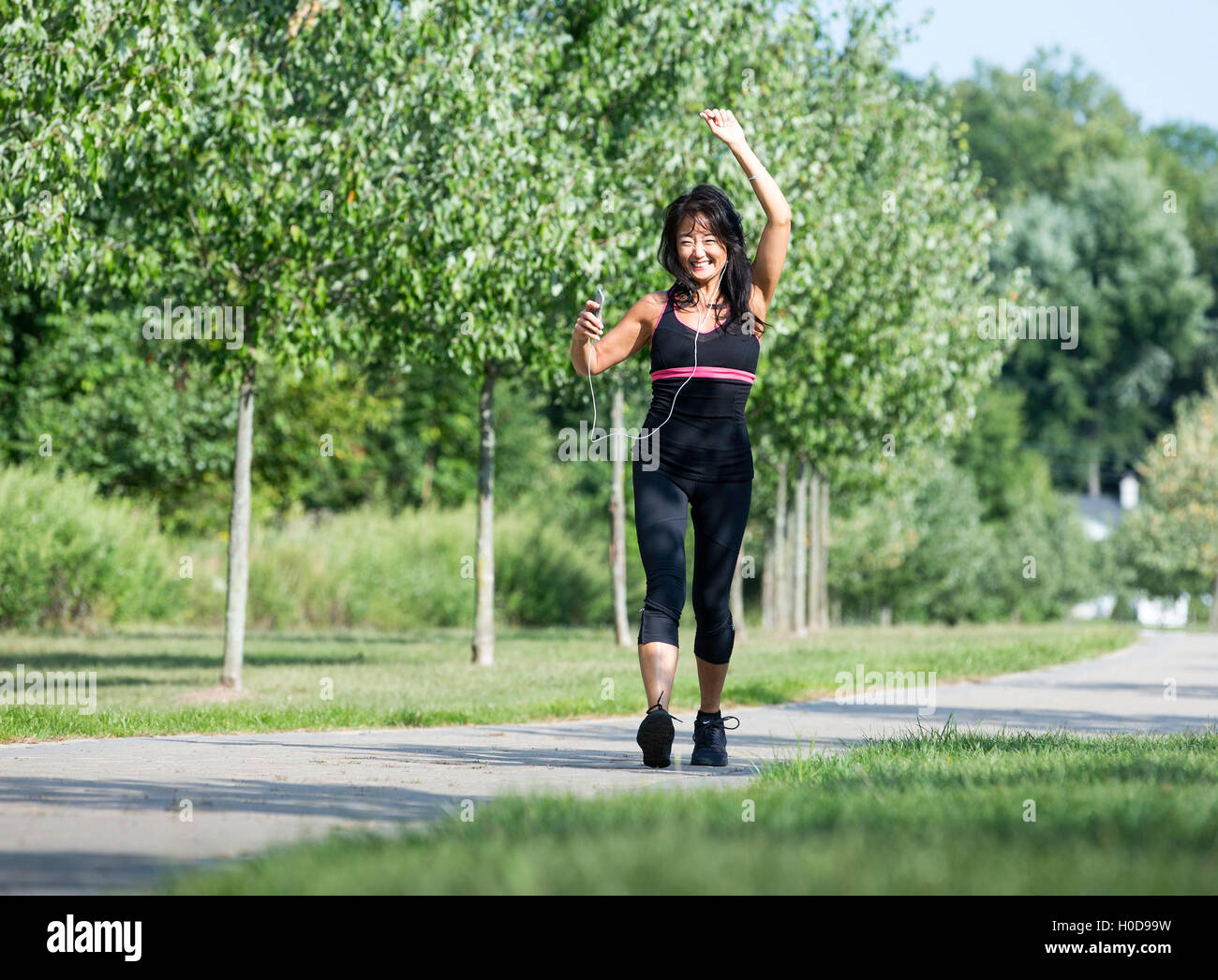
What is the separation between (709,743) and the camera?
5812mm

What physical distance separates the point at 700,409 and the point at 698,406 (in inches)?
0.7

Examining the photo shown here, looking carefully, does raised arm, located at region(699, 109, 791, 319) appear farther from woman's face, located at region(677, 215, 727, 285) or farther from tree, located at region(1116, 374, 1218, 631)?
tree, located at region(1116, 374, 1218, 631)

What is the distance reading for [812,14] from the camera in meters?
17.8

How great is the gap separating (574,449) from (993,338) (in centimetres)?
899

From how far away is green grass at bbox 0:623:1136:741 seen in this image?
27.0ft

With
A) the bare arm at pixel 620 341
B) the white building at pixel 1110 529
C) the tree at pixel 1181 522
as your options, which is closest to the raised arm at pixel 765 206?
the bare arm at pixel 620 341

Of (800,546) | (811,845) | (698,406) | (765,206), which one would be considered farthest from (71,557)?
(811,845)

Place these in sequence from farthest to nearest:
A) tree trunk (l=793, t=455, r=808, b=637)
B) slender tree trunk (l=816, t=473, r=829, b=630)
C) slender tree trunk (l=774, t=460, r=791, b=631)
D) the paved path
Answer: slender tree trunk (l=816, t=473, r=829, b=630) → tree trunk (l=793, t=455, r=808, b=637) → slender tree trunk (l=774, t=460, r=791, b=631) → the paved path

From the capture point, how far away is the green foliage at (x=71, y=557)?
21672 mm

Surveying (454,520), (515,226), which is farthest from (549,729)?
(454,520)

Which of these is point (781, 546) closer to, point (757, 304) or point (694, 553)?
point (757, 304)

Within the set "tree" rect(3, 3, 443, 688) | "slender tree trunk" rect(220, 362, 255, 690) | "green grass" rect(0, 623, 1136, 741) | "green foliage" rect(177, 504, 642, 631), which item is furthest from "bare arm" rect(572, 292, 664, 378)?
"green foliage" rect(177, 504, 642, 631)

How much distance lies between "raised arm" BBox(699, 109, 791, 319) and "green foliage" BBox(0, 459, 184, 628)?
1781 centimetres
